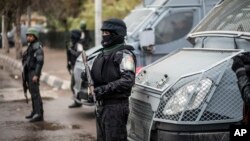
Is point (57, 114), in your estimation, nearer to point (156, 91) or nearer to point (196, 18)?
point (196, 18)

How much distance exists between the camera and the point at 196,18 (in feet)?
30.9

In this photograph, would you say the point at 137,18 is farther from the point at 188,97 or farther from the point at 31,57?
the point at 188,97

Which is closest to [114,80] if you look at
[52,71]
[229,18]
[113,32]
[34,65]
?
Result: [113,32]

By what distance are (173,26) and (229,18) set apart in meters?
3.87

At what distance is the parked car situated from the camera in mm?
4371

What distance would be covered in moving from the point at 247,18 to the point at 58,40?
24.3 meters

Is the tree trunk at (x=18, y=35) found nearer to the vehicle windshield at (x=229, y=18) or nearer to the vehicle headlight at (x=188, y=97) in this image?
the vehicle windshield at (x=229, y=18)

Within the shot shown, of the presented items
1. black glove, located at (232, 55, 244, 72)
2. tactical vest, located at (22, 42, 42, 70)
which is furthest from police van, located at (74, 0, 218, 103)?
black glove, located at (232, 55, 244, 72)

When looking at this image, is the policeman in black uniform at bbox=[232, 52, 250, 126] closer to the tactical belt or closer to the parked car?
the parked car

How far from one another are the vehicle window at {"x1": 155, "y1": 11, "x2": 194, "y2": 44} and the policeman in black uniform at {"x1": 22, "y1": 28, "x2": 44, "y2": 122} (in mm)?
2202

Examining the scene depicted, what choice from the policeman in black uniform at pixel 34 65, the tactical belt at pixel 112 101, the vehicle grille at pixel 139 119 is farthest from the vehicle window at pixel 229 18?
the policeman in black uniform at pixel 34 65

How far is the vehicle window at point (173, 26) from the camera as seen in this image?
30.3ft

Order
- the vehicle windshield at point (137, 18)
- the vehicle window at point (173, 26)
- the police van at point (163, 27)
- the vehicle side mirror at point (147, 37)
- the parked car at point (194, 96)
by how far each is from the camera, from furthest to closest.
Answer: the vehicle windshield at point (137, 18), the vehicle window at point (173, 26), the police van at point (163, 27), the vehicle side mirror at point (147, 37), the parked car at point (194, 96)

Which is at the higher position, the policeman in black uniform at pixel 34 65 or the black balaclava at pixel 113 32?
the black balaclava at pixel 113 32
